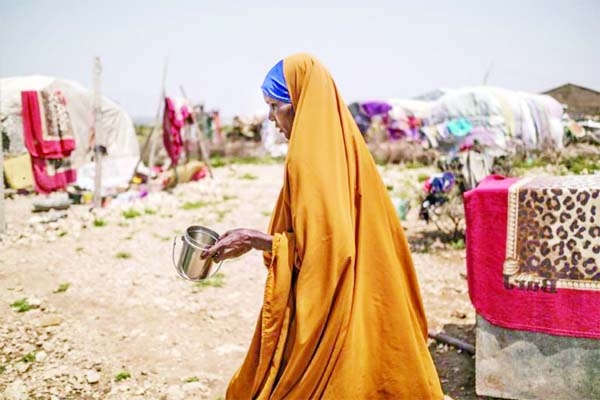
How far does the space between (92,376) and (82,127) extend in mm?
11573

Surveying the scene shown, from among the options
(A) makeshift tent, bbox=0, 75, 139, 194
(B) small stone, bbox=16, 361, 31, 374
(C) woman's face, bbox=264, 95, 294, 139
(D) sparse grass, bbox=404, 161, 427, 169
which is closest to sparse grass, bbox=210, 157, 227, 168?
(A) makeshift tent, bbox=0, 75, 139, 194

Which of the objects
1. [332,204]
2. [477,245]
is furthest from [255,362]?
[477,245]

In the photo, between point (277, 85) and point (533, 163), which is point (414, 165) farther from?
point (277, 85)

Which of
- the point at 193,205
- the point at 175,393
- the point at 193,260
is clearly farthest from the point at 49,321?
the point at 193,205

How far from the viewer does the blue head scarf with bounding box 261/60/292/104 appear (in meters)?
1.81

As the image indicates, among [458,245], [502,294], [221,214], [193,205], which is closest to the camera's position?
[502,294]

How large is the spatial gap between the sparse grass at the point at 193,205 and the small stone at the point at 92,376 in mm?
5307

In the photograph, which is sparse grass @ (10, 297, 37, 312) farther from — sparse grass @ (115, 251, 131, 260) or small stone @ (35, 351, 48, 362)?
sparse grass @ (115, 251, 131, 260)

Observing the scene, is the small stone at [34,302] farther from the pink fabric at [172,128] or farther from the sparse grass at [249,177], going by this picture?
the sparse grass at [249,177]

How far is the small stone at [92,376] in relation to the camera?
3.10 meters

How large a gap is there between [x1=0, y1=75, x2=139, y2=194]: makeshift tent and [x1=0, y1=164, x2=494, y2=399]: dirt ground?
11.7 feet

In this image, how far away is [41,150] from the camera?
8828 millimetres

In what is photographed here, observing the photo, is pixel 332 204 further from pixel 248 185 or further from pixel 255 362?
pixel 248 185

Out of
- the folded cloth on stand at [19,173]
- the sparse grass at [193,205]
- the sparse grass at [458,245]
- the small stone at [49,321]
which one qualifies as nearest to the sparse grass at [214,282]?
the small stone at [49,321]
